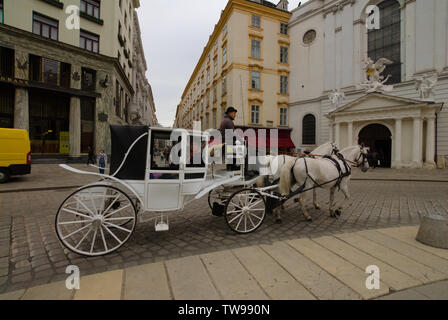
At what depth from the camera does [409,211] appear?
5480 mm

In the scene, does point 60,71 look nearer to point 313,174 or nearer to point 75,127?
point 75,127

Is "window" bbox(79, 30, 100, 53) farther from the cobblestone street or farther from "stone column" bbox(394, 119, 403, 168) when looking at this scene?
"stone column" bbox(394, 119, 403, 168)

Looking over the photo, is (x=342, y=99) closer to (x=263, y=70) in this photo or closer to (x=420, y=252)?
(x=263, y=70)

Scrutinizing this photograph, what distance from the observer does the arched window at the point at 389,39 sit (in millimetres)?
18641

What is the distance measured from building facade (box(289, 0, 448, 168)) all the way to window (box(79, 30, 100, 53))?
68.6 ft

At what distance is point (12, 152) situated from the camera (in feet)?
28.0

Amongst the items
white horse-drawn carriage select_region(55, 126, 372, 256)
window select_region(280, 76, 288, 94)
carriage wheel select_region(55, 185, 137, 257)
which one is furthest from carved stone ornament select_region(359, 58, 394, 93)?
carriage wheel select_region(55, 185, 137, 257)

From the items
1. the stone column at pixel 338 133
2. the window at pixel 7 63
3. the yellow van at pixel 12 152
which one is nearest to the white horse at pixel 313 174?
the yellow van at pixel 12 152

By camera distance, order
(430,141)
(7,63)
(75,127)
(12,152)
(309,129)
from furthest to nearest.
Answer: (309,129) → (75,127) → (430,141) → (7,63) → (12,152)

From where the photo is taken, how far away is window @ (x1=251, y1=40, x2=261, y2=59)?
2309cm

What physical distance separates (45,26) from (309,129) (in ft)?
85.8

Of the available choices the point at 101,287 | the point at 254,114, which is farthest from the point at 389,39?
the point at 101,287

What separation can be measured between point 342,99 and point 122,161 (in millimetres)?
23148
